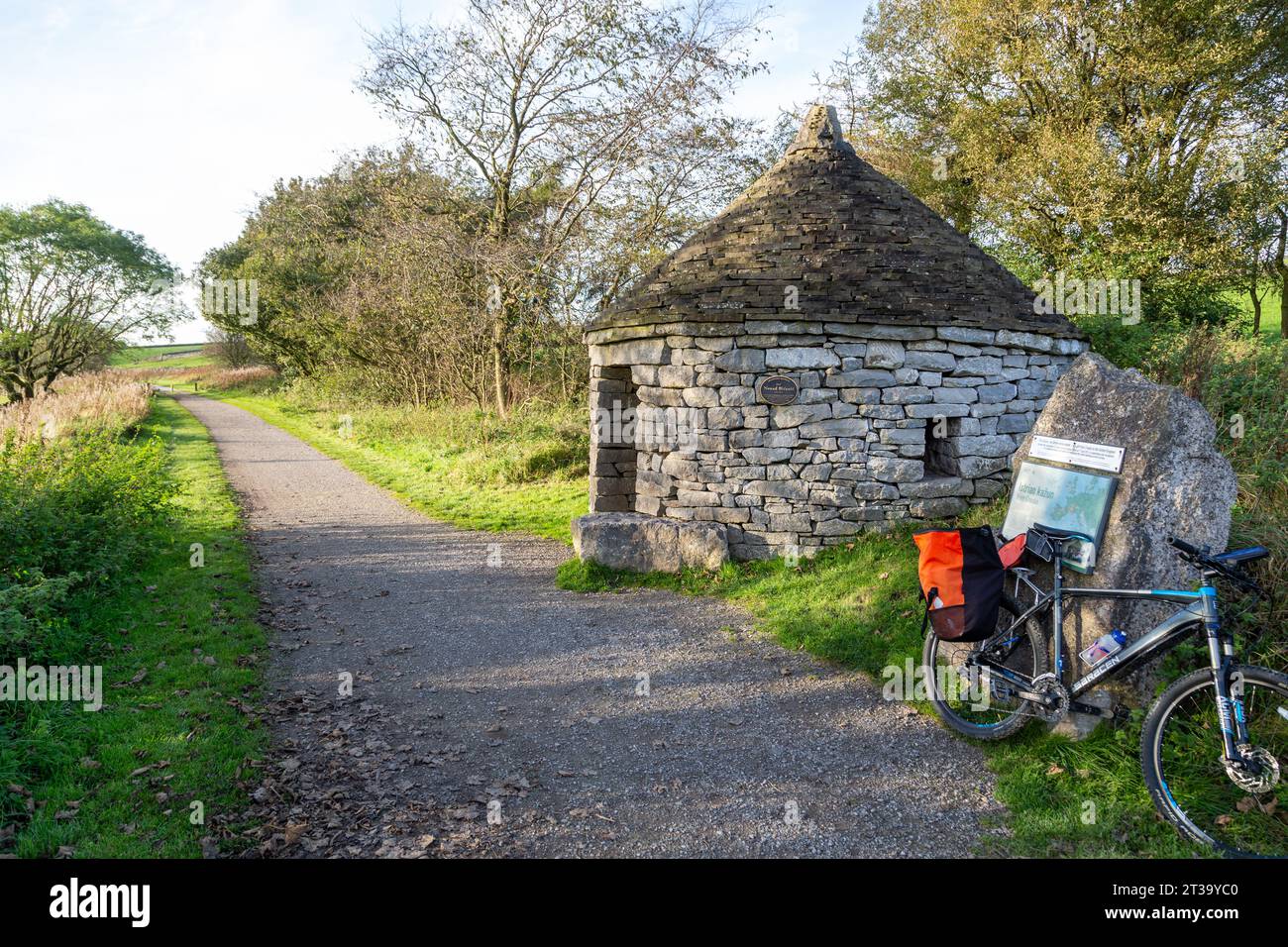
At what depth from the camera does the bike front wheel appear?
→ 3256 millimetres

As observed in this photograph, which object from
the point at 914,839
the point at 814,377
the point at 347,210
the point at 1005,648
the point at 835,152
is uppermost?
the point at 347,210

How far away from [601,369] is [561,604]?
340 cm

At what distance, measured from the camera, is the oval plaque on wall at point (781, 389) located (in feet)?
24.8

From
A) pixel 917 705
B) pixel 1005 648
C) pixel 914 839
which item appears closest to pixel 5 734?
pixel 914 839

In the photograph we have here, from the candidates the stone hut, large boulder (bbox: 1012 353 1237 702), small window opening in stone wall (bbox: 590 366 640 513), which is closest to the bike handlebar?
large boulder (bbox: 1012 353 1237 702)

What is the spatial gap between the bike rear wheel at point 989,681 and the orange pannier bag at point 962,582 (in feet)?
0.98

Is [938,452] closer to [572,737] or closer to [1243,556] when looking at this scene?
[1243,556]

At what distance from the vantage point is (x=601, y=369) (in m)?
9.36

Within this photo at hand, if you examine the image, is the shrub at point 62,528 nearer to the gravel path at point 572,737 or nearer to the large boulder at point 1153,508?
the gravel path at point 572,737

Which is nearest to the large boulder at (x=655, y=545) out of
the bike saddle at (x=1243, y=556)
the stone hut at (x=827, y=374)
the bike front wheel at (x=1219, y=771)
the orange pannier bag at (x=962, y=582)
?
the stone hut at (x=827, y=374)

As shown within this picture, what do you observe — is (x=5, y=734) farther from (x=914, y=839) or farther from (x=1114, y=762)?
(x=1114, y=762)

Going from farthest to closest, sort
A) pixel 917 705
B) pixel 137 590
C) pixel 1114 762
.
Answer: pixel 137 590
pixel 917 705
pixel 1114 762

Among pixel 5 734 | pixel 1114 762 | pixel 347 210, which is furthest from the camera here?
pixel 347 210

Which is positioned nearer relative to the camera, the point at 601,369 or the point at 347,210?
the point at 601,369
